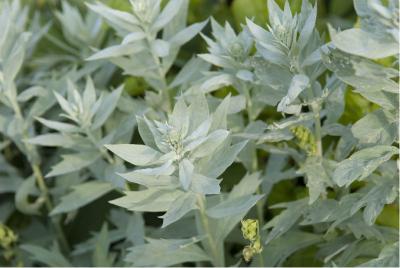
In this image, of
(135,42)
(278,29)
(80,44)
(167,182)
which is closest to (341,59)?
(278,29)

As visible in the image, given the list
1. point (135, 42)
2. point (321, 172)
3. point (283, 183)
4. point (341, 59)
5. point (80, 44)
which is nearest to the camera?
point (341, 59)

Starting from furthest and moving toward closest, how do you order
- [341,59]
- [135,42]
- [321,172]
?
[135,42], [321,172], [341,59]

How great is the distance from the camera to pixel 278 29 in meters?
0.70

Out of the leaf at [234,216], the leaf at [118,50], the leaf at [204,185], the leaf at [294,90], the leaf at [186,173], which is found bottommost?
the leaf at [234,216]

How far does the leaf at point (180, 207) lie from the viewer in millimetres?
665

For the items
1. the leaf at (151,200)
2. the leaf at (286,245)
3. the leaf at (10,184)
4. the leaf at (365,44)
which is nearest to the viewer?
the leaf at (365,44)

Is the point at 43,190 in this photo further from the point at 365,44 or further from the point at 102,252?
the point at 365,44

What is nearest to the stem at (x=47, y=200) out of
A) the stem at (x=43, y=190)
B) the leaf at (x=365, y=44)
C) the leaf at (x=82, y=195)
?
the stem at (x=43, y=190)

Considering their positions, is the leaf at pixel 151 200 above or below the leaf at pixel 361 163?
below

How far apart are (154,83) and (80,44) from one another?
0.29 meters

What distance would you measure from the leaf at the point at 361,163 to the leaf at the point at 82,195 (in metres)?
0.38

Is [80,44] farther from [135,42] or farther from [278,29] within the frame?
[278,29]

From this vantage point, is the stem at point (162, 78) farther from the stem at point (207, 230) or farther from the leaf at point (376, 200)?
the leaf at point (376, 200)

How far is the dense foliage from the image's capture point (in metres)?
0.67
